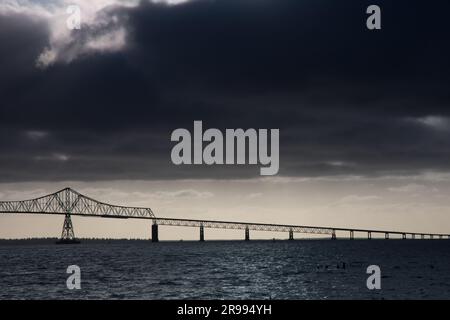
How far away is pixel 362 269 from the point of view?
10438cm

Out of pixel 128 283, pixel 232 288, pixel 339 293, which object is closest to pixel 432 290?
pixel 339 293

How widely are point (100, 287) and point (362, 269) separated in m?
47.3

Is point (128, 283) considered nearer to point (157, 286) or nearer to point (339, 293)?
point (157, 286)
